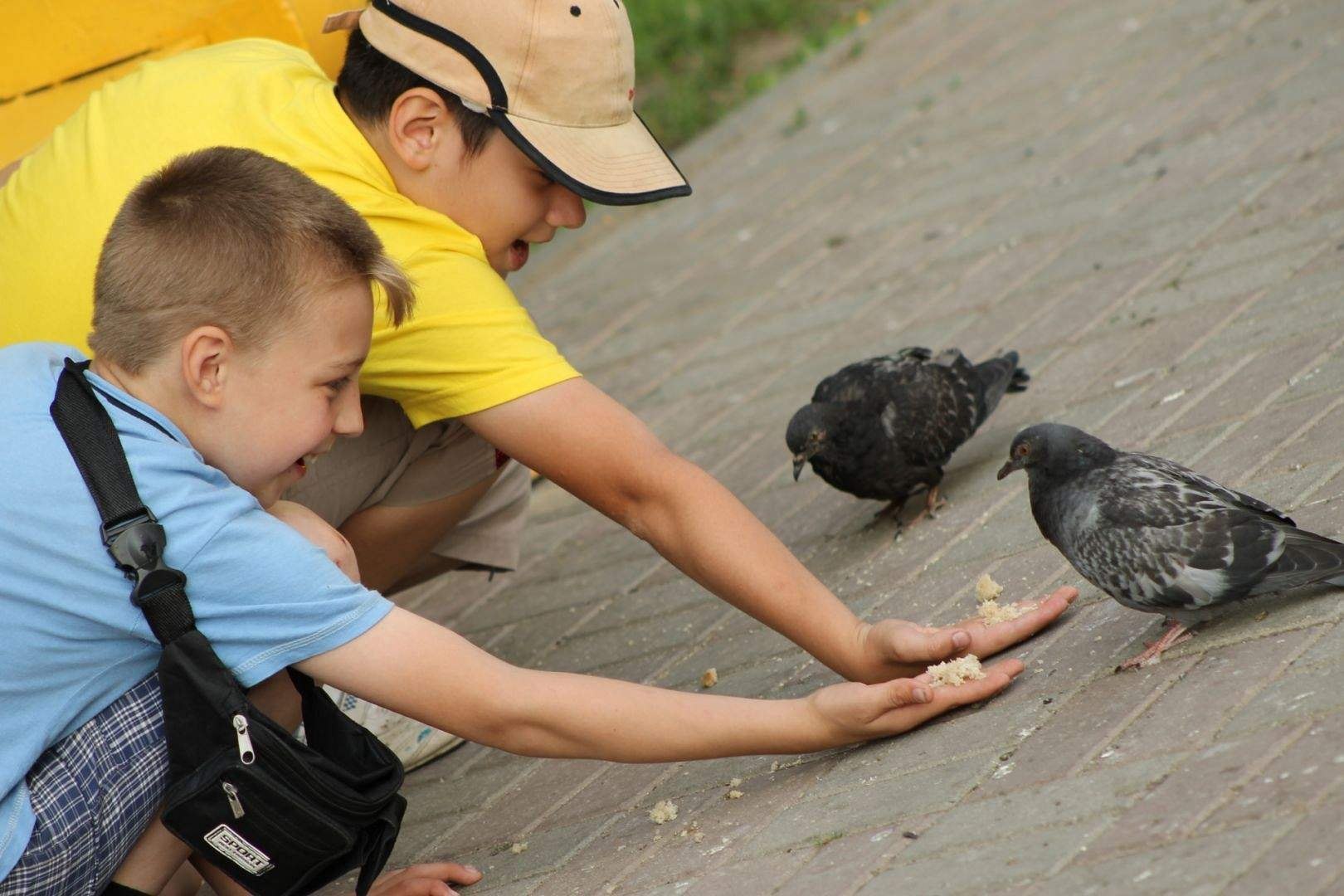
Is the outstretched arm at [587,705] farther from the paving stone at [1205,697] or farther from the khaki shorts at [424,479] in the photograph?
the khaki shorts at [424,479]

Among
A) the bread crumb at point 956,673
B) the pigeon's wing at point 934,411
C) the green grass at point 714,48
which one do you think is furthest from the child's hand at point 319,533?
the green grass at point 714,48

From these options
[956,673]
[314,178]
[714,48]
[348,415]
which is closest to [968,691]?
[956,673]

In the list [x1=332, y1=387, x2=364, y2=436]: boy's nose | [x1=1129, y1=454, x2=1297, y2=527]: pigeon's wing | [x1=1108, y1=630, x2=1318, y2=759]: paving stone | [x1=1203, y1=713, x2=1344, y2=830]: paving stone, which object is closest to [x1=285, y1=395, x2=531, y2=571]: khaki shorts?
[x1=332, y1=387, x2=364, y2=436]: boy's nose

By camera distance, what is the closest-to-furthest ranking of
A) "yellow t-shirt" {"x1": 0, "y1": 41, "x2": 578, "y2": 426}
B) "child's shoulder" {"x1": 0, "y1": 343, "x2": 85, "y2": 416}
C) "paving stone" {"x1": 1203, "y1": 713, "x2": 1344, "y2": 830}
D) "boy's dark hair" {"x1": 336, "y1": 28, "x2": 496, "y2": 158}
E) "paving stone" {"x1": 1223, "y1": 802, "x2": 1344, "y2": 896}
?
"paving stone" {"x1": 1223, "y1": 802, "x2": 1344, "y2": 896} < "paving stone" {"x1": 1203, "y1": 713, "x2": 1344, "y2": 830} < "child's shoulder" {"x1": 0, "y1": 343, "x2": 85, "y2": 416} < "yellow t-shirt" {"x1": 0, "y1": 41, "x2": 578, "y2": 426} < "boy's dark hair" {"x1": 336, "y1": 28, "x2": 496, "y2": 158}

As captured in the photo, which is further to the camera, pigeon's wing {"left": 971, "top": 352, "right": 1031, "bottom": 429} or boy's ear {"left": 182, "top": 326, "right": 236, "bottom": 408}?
pigeon's wing {"left": 971, "top": 352, "right": 1031, "bottom": 429}

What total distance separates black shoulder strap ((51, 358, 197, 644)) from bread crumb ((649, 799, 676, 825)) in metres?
1.07

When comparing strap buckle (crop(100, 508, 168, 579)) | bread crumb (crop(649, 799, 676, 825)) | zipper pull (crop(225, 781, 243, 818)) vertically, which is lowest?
bread crumb (crop(649, 799, 676, 825))

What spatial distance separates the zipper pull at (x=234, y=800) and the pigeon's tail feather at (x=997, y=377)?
8.26 ft

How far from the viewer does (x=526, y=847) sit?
133 inches

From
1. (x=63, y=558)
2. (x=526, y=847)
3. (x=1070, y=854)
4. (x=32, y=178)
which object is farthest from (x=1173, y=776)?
(x=32, y=178)

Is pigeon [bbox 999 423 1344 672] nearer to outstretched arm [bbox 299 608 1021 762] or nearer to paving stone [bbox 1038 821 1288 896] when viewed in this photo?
outstretched arm [bbox 299 608 1021 762]

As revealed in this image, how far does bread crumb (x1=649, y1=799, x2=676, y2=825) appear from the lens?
3219mm

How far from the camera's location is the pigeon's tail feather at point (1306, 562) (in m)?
2.85

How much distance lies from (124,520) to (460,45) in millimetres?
1409
